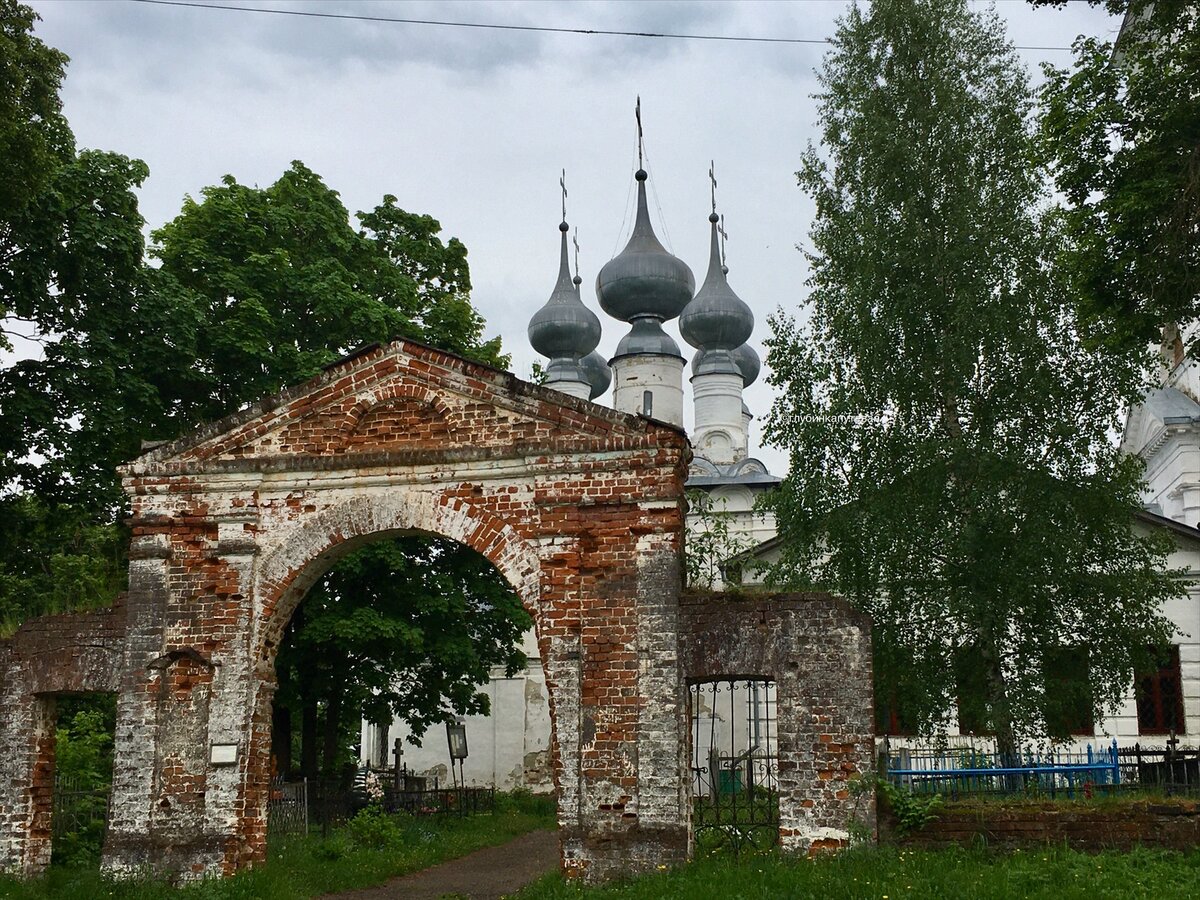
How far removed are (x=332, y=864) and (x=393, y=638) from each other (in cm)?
407

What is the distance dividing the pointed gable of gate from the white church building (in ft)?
30.9

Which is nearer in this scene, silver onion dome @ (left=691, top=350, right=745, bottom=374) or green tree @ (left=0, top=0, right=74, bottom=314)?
green tree @ (left=0, top=0, right=74, bottom=314)

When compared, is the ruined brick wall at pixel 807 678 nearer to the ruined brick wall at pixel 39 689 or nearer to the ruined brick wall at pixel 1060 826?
the ruined brick wall at pixel 1060 826

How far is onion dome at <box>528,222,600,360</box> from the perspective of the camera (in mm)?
38312

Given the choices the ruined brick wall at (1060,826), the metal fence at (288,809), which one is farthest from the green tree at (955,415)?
the metal fence at (288,809)

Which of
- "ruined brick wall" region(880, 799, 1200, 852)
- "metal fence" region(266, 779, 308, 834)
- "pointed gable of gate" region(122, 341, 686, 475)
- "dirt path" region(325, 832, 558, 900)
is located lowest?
"dirt path" region(325, 832, 558, 900)

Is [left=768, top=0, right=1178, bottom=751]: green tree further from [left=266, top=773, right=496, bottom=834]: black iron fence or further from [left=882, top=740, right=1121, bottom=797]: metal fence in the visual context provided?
[left=266, top=773, right=496, bottom=834]: black iron fence

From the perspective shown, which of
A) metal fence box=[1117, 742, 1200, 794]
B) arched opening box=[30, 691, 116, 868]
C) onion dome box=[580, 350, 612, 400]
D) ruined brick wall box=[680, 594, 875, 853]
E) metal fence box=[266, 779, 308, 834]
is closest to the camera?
ruined brick wall box=[680, 594, 875, 853]

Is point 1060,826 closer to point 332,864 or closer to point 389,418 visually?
point 389,418

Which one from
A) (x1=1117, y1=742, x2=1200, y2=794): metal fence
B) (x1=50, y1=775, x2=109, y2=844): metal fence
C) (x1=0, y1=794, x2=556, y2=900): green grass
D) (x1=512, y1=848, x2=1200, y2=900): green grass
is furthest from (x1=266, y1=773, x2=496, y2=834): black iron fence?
(x1=1117, y1=742, x2=1200, y2=794): metal fence

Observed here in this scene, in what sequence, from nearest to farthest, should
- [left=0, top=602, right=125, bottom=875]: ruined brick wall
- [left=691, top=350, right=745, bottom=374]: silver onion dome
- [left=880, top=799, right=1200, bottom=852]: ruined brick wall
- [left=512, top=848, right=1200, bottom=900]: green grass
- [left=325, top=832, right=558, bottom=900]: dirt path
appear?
[left=512, top=848, right=1200, bottom=900]: green grass
[left=880, top=799, right=1200, bottom=852]: ruined brick wall
[left=0, top=602, right=125, bottom=875]: ruined brick wall
[left=325, top=832, right=558, bottom=900]: dirt path
[left=691, top=350, right=745, bottom=374]: silver onion dome

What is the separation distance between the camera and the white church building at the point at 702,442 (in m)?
21.8

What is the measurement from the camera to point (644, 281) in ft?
119

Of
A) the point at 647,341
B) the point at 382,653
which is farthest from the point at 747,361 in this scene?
the point at 382,653
